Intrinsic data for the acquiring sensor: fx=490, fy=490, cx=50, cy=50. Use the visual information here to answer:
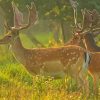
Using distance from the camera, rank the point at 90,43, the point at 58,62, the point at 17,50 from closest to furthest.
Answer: the point at 58,62 < the point at 17,50 < the point at 90,43

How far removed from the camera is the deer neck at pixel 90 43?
11.3 metres

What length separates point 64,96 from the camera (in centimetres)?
777

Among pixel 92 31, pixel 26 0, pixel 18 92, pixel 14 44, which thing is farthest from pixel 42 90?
pixel 26 0

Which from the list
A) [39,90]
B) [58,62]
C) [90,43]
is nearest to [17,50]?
[58,62]

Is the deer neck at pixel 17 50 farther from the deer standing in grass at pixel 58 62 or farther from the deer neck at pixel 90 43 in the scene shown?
the deer neck at pixel 90 43

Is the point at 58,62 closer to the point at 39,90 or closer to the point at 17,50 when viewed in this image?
the point at 17,50

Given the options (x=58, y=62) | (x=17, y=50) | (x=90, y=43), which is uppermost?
(x=17, y=50)

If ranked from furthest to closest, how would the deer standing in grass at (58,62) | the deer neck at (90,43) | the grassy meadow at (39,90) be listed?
the deer neck at (90,43) < the deer standing in grass at (58,62) < the grassy meadow at (39,90)

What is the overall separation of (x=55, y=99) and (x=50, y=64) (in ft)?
5.45

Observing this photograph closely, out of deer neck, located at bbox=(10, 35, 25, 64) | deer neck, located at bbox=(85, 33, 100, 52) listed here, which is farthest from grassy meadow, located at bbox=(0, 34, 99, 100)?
deer neck, located at bbox=(85, 33, 100, 52)

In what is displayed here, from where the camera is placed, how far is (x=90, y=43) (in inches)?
449

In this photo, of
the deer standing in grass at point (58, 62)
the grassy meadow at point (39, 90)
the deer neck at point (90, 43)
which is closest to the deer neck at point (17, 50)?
the deer standing in grass at point (58, 62)

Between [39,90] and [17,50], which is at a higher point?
[17,50]

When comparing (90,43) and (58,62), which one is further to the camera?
(90,43)
